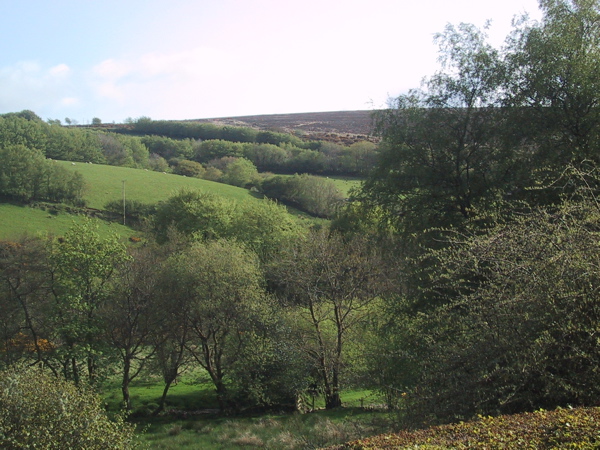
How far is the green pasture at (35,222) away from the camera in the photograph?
5528 cm

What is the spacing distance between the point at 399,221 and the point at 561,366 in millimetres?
9837

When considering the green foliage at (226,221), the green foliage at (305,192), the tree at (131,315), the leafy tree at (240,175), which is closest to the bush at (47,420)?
the tree at (131,315)

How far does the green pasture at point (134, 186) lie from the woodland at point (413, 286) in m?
32.5

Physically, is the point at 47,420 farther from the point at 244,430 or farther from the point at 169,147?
the point at 169,147

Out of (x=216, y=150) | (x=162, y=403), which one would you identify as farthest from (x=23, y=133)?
(x=162, y=403)

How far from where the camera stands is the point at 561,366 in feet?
24.3

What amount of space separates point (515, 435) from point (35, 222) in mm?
62912

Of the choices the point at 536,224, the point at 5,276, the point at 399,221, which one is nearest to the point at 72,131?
the point at 5,276

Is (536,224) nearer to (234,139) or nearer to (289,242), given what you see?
(289,242)

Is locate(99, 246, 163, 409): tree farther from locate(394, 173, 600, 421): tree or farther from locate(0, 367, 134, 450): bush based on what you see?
locate(394, 173, 600, 421): tree

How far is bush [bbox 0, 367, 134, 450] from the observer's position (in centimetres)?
1110

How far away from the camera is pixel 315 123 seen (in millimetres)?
164375

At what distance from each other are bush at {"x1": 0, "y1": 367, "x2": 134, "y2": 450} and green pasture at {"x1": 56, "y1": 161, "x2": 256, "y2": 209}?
55768 millimetres

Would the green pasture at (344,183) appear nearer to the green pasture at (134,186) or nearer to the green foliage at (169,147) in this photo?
the green pasture at (134,186)
